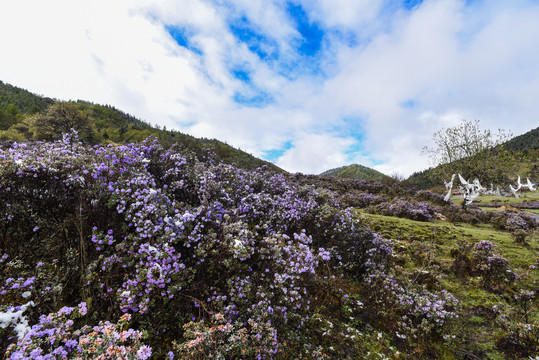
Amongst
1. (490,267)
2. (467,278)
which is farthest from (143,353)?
(490,267)

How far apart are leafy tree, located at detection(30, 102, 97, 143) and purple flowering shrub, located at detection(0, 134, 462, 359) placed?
39359 millimetres

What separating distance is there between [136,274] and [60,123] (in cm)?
4952

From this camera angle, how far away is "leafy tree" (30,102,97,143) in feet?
113

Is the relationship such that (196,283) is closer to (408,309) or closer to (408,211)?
(408,309)

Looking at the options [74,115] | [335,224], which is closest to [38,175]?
[335,224]

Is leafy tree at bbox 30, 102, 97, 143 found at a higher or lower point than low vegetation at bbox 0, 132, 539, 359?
higher

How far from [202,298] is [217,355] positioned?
1.02 meters

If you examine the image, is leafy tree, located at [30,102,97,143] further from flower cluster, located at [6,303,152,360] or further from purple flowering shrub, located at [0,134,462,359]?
flower cluster, located at [6,303,152,360]

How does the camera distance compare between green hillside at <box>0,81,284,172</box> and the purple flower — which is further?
green hillside at <box>0,81,284,172</box>

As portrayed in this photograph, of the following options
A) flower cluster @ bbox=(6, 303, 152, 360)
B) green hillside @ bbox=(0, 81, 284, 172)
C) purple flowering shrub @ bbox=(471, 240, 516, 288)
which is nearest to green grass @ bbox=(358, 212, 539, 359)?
purple flowering shrub @ bbox=(471, 240, 516, 288)

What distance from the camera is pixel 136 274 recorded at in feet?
9.18

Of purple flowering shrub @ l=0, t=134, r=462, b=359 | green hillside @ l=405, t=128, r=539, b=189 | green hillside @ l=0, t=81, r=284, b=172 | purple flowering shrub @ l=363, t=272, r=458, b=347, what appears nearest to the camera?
purple flowering shrub @ l=0, t=134, r=462, b=359

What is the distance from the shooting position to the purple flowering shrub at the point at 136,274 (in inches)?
86.8

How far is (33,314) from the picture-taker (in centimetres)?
207
